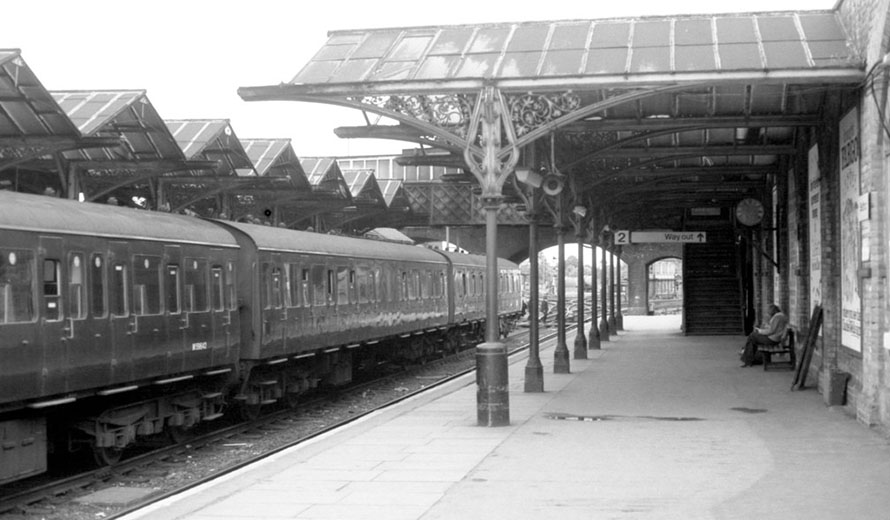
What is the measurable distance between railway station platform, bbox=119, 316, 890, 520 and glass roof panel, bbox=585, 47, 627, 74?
4.09 meters

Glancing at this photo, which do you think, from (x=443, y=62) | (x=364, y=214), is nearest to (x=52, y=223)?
(x=443, y=62)

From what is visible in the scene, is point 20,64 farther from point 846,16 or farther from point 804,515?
point 804,515

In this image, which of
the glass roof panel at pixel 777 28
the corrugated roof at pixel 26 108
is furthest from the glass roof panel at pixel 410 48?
the corrugated roof at pixel 26 108

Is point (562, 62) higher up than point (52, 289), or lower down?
higher up

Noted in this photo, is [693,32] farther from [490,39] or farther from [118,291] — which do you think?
[118,291]

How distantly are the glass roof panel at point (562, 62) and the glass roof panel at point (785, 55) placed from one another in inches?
85.3

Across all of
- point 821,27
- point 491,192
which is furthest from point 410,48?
point 821,27

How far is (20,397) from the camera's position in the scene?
10.0 m

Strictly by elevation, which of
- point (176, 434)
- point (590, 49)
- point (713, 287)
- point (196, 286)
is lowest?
point (176, 434)

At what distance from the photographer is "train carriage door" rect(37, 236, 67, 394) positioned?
10445mm

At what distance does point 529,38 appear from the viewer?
1533 cm

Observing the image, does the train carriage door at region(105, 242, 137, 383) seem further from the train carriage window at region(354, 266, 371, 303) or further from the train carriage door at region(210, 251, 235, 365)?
the train carriage window at region(354, 266, 371, 303)

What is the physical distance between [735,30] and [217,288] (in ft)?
23.8

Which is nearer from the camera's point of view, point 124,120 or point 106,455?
point 106,455
